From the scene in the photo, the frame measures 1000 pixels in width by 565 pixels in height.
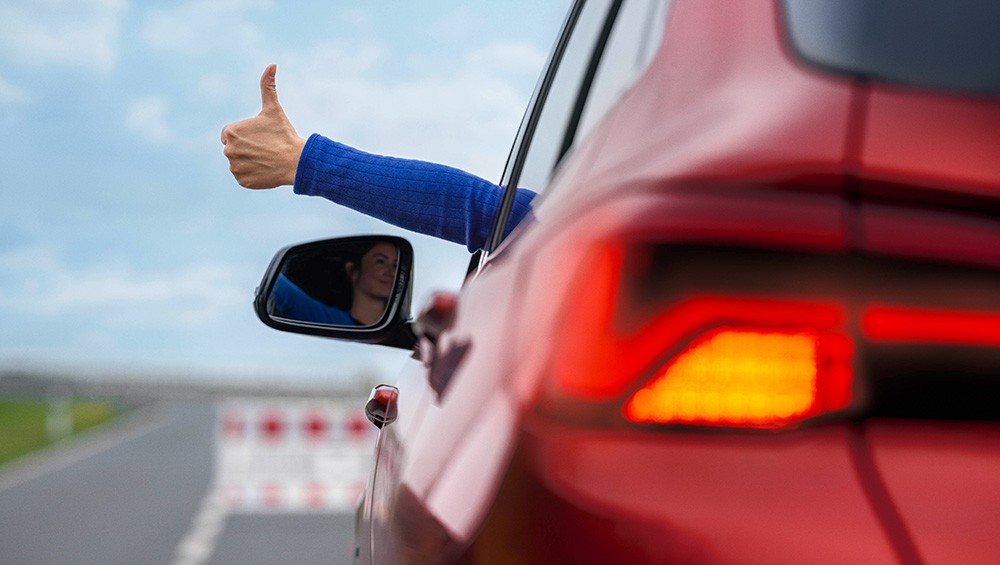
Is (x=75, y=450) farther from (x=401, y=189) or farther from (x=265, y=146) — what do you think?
(x=401, y=189)

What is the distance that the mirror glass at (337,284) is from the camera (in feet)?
7.96

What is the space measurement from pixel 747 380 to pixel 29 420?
4890cm

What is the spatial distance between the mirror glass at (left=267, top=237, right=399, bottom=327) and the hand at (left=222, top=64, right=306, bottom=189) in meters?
0.17

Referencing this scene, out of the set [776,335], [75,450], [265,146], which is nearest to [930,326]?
[776,335]

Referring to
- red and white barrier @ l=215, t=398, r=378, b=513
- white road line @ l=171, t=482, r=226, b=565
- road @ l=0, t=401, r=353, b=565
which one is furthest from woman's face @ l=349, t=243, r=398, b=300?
red and white barrier @ l=215, t=398, r=378, b=513

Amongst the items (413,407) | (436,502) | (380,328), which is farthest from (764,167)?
(380,328)

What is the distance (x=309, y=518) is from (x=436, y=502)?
1468 cm

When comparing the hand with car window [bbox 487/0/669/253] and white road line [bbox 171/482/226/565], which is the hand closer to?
car window [bbox 487/0/669/253]

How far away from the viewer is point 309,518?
1552 cm

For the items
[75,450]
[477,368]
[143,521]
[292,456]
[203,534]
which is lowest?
[75,450]

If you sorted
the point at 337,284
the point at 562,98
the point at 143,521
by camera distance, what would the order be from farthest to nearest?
the point at 143,521
the point at 337,284
the point at 562,98

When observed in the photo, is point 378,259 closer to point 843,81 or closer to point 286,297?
point 286,297

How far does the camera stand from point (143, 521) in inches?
591

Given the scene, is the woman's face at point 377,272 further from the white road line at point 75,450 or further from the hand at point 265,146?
the white road line at point 75,450
